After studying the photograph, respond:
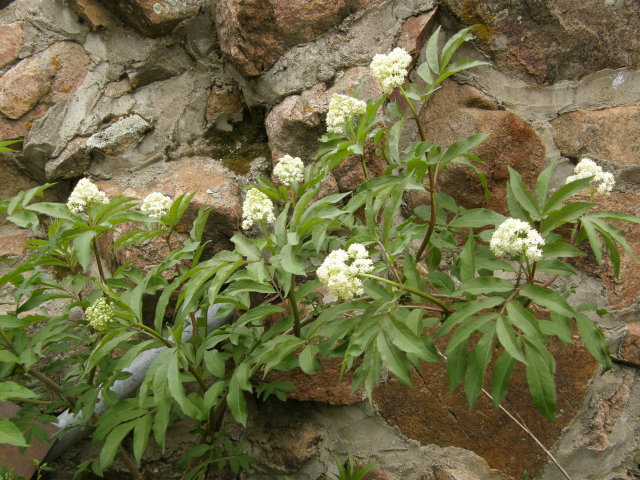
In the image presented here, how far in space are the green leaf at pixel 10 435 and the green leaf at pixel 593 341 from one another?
130cm

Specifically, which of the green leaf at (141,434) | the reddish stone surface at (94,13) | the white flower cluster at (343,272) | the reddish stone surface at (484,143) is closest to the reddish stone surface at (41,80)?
the reddish stone surface at (94,13)

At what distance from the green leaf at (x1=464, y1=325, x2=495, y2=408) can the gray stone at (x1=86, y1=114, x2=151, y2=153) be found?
5.22ft

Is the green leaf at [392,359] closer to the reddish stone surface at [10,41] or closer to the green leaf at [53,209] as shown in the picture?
the green leaf at [53,209]

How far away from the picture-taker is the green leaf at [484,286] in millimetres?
1235

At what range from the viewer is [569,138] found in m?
1.78

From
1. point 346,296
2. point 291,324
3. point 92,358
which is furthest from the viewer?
point 291,324

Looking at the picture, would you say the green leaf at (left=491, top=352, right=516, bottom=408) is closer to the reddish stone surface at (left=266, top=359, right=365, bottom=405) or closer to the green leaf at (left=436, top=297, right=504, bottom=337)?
the green leaf at (left=436, top=297, right=504, bottom=337)

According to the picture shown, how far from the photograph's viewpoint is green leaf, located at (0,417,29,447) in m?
1.18

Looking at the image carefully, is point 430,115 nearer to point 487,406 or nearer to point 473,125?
point 473,125

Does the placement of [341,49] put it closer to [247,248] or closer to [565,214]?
[247,248]

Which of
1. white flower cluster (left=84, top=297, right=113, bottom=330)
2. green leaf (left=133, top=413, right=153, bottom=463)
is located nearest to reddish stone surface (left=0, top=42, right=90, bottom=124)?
white flower cluster (left=84, top=297, right=113, bottom=330)

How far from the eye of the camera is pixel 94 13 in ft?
7.23

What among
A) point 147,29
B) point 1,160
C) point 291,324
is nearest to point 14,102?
point 1,160

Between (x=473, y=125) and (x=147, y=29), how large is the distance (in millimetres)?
1359
